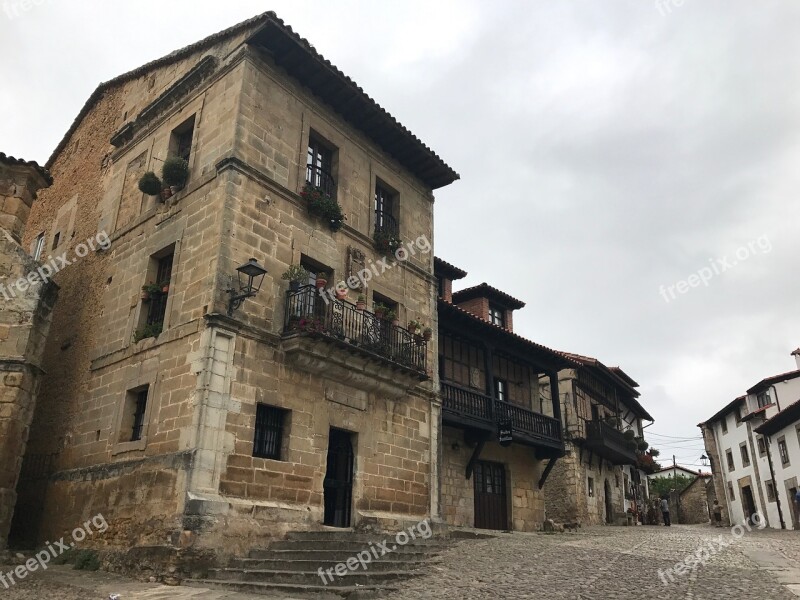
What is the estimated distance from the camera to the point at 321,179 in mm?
14812

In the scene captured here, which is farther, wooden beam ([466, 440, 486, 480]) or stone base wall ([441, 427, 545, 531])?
wooden beam ([466, 440, 486, 480])

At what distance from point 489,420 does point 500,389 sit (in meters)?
2.79

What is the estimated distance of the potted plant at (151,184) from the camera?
13845 millimetres

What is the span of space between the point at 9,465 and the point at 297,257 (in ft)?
22.2

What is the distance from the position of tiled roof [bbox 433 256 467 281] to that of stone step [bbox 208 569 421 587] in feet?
42.1

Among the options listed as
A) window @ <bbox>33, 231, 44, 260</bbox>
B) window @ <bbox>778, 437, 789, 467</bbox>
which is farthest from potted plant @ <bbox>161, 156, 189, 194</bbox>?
window @ <bbox>778, 437, 789, 467</bbox>

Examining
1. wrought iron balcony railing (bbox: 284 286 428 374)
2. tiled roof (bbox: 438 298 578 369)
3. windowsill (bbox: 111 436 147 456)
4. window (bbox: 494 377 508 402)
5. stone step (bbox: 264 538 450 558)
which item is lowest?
stone step (bbox: 264 538 450 558)

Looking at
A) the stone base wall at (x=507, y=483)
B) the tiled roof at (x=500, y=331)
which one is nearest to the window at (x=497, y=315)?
the tiled roof at (x=500, y=331)

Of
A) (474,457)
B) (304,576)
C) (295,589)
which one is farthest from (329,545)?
(474,457)

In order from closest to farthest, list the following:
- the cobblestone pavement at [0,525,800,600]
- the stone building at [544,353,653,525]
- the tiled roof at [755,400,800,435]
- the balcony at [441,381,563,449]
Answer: the cobblestone pavement at [0,525,800,600] < the balcony at [441,381,563,449] < the stone building at [544,353,653,525] < the tiled roof at [755,400,800,435]

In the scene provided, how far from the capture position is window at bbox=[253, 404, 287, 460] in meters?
11.5

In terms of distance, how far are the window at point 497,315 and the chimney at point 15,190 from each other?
50.4 feet

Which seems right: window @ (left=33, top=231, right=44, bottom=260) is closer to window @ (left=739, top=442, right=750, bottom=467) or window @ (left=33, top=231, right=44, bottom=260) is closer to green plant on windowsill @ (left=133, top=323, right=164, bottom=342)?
green plant on windowsill @ (left=133, top=323, right=164, bottom=342)

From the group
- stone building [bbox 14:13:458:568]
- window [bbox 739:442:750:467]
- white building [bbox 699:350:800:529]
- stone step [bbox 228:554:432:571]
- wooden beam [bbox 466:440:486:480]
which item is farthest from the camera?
window [bbox 739:442:750:467]
